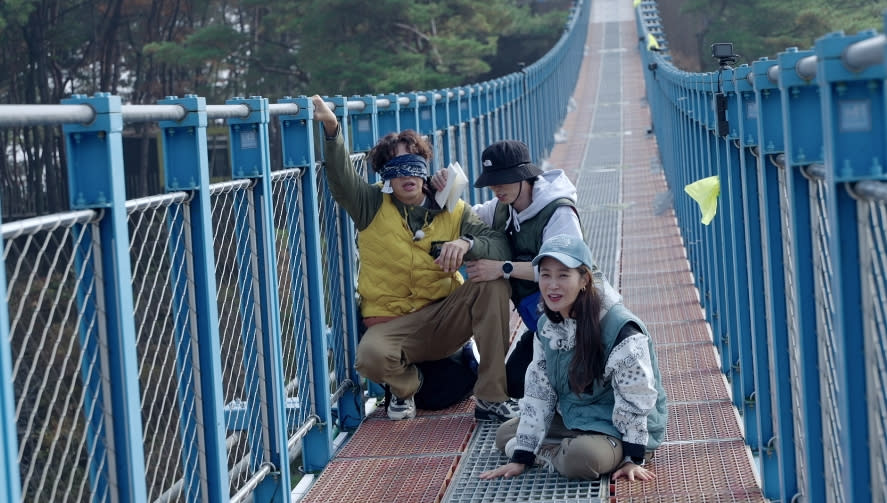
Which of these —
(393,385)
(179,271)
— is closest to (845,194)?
(179,271)

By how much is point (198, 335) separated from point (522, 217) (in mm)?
2131

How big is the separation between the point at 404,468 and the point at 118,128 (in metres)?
2.52

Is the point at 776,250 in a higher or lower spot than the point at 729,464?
higher

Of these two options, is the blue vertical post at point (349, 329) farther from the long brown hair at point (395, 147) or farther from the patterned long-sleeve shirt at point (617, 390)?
the patterned long-sleeve shirt at point (617, 390)

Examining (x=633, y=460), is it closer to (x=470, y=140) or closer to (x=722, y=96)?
(x=722, y=96)

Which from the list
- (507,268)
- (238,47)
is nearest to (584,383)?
(507,268)

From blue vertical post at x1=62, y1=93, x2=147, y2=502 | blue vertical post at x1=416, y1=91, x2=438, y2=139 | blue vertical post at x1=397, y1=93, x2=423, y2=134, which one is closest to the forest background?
blue vertical post at x1=416, y1=91, x2=438, y2=139

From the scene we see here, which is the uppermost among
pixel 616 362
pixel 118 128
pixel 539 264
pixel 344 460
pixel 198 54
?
pixel 198 54

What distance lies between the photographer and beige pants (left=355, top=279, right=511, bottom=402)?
563 cm

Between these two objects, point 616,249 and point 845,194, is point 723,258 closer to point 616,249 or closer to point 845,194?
point 845,194

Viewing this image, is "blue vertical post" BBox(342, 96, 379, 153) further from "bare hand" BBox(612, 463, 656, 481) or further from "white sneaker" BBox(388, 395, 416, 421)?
"bare hand" BBox(612, 463, 656, 481)

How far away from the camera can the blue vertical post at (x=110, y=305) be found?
3.07 metres

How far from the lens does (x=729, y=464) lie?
15.9ft

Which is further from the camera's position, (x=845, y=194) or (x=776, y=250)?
(x=776, y=250)
